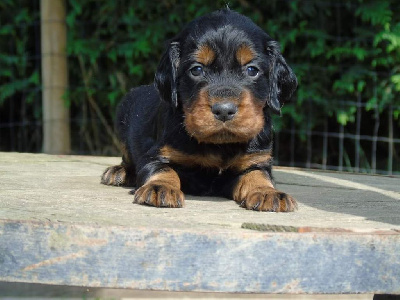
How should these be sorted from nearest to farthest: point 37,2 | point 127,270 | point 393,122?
point 127,270
point 393,122
point 37,2

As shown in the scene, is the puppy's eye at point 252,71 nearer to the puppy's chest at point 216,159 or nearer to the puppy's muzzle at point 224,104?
the puppy's muzzle at point 224,104

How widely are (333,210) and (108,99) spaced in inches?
193

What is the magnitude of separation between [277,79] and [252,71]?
27cm

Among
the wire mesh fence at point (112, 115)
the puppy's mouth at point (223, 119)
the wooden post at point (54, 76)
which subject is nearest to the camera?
the puppy's mouth at point (223, 119)

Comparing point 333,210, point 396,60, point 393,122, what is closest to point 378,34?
point 396,60

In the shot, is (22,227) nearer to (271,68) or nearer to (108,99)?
(271,68)

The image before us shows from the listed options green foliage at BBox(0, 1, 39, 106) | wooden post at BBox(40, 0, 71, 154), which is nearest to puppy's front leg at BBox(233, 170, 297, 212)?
wooden post at BBox(40, 0, 71, 154)

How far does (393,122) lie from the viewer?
717 centimetres

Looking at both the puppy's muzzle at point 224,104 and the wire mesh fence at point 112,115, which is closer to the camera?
the puppy's muzzle at point 224,104

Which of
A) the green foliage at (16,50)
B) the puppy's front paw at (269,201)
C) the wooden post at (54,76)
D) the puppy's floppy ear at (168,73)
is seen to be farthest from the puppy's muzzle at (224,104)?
the green foliage at (16,50)

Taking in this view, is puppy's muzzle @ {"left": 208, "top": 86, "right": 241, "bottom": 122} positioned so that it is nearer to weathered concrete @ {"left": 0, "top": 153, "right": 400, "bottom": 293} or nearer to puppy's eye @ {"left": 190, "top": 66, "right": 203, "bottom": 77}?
puppy's eye @ {"left": 190, "top": 66, "right": 203, "bottom": 77}

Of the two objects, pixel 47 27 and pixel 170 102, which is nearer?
pixel 170 102

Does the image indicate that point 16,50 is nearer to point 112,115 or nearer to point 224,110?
point 112,115

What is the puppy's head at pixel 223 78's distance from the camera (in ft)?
10.0
